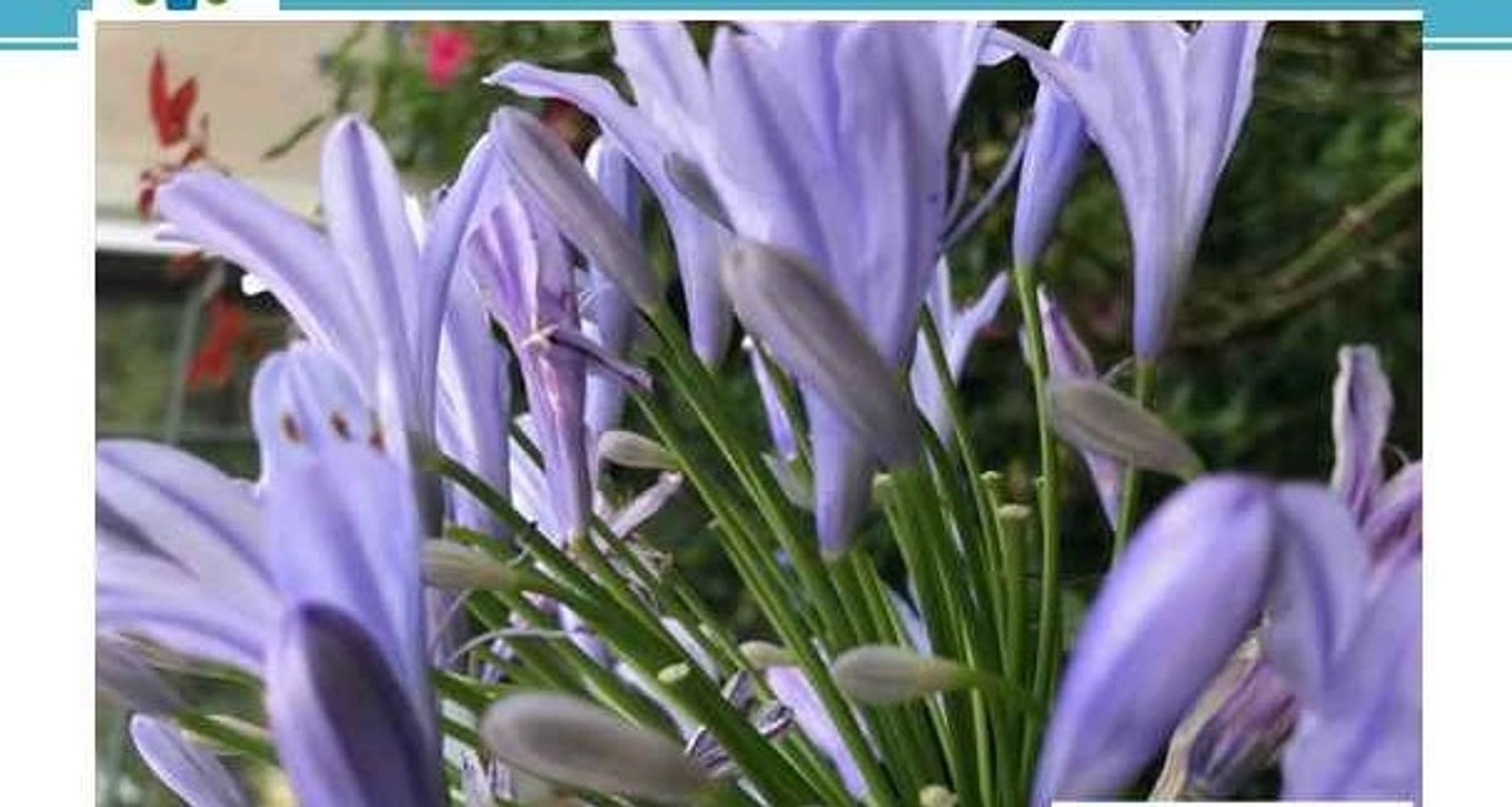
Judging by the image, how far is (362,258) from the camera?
35 centimetres

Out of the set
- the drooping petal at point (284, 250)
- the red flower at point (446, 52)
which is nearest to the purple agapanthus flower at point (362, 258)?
the drooping petal at point (284, 250)

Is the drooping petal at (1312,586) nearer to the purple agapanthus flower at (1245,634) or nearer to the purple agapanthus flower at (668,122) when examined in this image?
the purple agapanthus flower at (1245,634)

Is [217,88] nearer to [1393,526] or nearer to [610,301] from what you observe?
[610,301]

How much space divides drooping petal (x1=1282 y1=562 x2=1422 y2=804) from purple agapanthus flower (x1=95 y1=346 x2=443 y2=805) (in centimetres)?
11

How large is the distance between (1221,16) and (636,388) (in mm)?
125

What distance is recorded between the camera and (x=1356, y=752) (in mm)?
287

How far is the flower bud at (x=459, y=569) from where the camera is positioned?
12.7 inches

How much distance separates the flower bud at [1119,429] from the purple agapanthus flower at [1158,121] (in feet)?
0.17

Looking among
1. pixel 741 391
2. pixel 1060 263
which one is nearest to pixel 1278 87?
pixel 1060 263

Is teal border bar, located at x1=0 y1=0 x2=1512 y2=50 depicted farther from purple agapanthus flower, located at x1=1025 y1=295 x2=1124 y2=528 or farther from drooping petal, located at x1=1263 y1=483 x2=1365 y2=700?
drooping petal, located at x1=1263 y1=483 x2=1365 y2=700

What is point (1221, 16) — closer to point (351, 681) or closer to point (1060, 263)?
point (351, 681)

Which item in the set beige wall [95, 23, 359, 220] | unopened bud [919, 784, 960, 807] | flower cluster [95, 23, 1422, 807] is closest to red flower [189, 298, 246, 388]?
beige wall [95, 23, 359, 220]

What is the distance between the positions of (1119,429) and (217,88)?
0.90 feet
